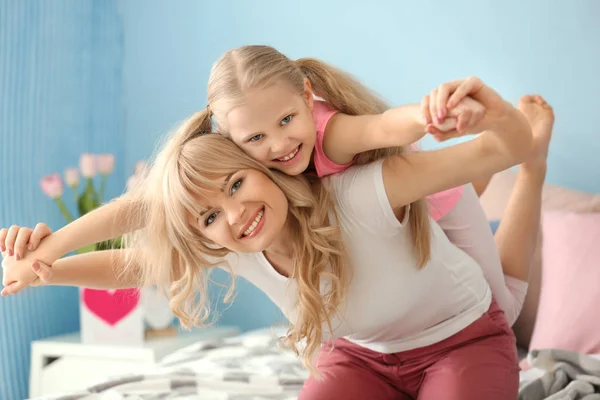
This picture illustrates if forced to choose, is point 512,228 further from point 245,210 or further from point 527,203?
point 245,210

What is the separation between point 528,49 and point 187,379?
1.54 metres

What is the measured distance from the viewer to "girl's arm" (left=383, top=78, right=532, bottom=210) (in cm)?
121

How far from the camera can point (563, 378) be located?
1.83 metres

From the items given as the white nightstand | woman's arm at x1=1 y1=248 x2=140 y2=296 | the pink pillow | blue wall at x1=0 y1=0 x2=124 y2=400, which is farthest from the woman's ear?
blue wall at x1=0 y1=0 x2=124 y2=400

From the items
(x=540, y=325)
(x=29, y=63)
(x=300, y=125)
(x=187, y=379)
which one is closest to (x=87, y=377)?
(x=187, y=379)

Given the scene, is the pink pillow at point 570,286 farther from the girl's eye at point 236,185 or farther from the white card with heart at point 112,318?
the white card with heart at point 112,318

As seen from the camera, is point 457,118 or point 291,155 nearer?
point 457,118

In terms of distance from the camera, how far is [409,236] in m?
1.58

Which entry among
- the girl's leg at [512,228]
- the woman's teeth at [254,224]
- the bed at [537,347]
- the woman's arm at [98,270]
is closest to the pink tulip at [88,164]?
the bed at [537,347]

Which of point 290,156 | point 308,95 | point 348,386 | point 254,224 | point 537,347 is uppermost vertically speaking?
point 308,95

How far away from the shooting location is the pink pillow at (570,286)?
2.10 meters

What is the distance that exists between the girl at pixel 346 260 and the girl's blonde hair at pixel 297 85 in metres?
0.04

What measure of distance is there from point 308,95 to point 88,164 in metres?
1.84

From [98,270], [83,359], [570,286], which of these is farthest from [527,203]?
[83,359]
